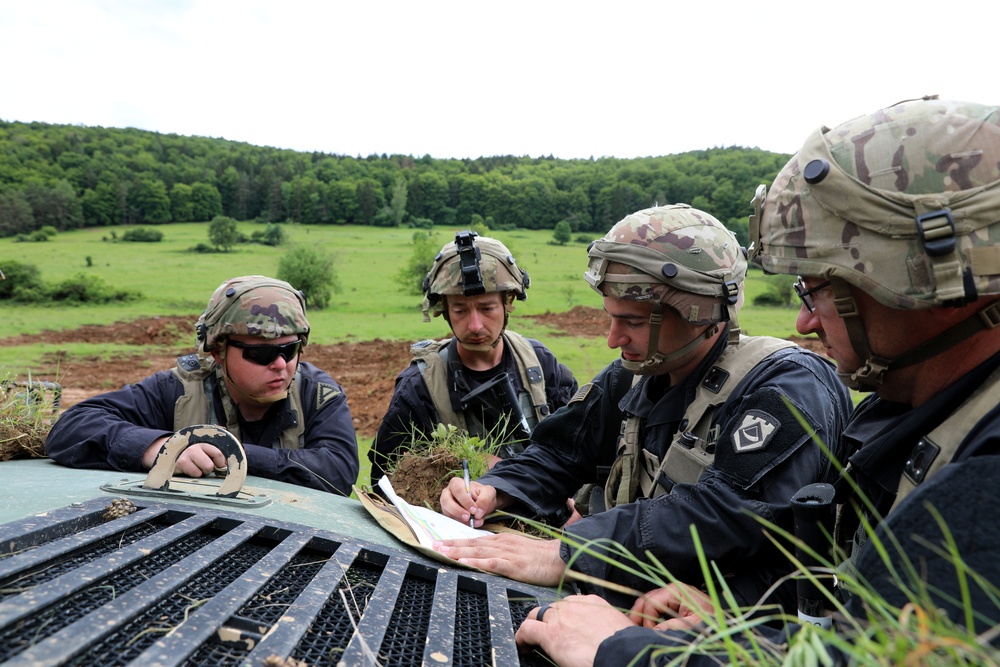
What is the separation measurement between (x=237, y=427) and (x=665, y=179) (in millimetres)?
67683

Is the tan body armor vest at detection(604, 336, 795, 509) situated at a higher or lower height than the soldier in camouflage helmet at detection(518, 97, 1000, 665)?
lower

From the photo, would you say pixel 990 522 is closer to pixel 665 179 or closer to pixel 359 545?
pixel 359 545

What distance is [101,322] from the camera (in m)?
26.5

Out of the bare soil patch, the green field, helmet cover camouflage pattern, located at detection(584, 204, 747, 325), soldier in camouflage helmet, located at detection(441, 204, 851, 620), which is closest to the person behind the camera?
soldier in camouflage helmet, located at detection(441, 204, 851, 620)

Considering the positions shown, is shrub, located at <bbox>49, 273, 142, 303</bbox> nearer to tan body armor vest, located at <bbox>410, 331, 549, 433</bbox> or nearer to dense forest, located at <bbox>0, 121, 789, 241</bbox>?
tan body armor vest, located at <bbox>410, 331, 549, 433</bbox>

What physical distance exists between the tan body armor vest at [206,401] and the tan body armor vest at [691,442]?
7.38 ft

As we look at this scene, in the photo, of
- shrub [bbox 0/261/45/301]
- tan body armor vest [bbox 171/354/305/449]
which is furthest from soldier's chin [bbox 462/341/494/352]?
shrub [bbox 0/261/45/301]

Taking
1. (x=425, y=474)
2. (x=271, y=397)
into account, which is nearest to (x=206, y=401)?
(x=271, y=397)

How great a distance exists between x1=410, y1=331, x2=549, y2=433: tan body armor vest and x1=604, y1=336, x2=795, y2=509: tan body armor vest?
1.83m

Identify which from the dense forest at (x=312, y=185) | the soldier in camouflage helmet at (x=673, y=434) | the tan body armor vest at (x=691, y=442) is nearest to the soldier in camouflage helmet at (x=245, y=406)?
the soldier in camouflage helmet at (x=673, y=434)

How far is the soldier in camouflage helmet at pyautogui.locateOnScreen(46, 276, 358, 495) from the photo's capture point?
12.9ft

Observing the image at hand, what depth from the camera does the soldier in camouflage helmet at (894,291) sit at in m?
1.85

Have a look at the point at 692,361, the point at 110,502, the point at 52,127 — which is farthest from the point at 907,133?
the point at 52,127

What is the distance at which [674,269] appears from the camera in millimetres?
3125
